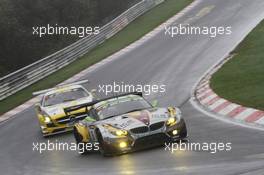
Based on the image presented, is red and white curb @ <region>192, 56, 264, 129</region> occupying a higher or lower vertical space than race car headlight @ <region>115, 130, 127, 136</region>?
lower

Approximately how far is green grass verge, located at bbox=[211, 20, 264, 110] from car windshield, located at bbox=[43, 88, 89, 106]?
423 cm

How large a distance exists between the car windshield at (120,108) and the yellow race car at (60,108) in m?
3.35

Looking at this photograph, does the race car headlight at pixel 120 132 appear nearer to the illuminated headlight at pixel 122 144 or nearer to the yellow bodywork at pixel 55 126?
the illuminated headlight at pixel 122 144

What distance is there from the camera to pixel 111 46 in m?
39.8

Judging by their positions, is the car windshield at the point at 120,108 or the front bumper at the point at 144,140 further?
the car windshield at the point at 120,108

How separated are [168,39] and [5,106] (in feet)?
39.0

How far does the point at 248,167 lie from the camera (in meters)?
10.1

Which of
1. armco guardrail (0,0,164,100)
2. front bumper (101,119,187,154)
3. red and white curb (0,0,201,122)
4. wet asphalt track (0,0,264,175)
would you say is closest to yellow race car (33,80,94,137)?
wet asphalt track (0,0,264,175)

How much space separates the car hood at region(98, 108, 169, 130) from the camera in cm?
1323

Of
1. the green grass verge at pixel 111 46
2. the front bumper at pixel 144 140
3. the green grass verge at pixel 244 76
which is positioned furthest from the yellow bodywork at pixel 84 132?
the green grass verge at pixel 111 46

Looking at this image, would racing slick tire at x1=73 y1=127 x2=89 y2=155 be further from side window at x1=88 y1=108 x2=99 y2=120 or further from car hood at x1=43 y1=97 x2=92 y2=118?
car hood at x1=43 y1=97 x2=92 y2=118

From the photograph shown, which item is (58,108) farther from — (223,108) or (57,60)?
(57,60)

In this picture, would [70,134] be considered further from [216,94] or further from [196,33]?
[196,33]

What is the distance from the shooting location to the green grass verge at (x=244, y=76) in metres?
17.9
